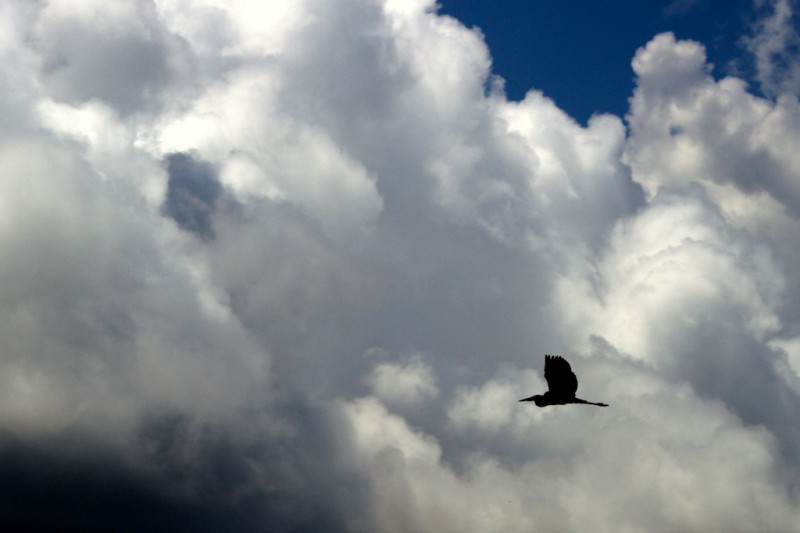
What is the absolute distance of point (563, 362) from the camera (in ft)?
396

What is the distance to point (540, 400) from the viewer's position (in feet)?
404

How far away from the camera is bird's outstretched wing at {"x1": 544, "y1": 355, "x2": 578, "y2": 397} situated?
120312 mm

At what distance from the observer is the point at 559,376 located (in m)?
120

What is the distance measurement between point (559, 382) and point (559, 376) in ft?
2.03

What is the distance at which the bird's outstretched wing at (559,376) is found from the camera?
120 meters

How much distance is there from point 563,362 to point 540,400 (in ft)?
13.9

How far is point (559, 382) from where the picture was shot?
121 m

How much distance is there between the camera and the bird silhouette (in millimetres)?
120312

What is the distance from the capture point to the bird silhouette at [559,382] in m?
120
